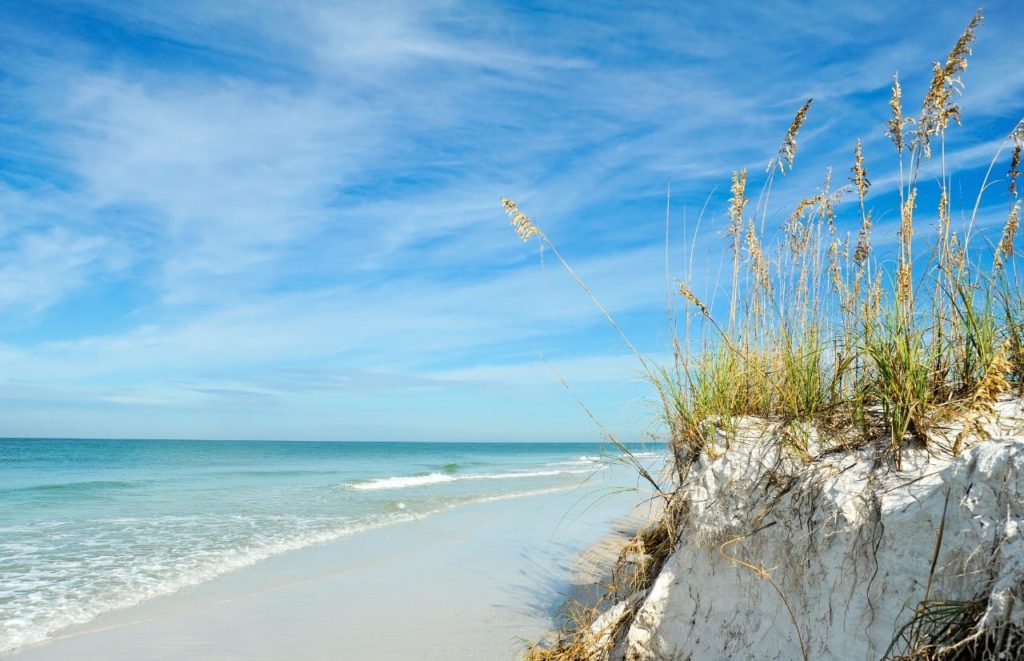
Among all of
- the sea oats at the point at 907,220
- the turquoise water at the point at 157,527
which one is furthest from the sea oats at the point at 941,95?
the turquoise water at the point at 157,527

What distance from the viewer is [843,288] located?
13.8 ft

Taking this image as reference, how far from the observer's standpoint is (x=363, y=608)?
6.45 meters

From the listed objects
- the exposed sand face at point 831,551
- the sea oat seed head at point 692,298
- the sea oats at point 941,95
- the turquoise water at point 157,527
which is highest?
the sea oats at point 941,95

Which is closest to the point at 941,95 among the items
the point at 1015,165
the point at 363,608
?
the point at 1015,165

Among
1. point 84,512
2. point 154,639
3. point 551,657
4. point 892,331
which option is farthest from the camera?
point 84,512

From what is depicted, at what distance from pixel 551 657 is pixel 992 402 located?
2.78 metres

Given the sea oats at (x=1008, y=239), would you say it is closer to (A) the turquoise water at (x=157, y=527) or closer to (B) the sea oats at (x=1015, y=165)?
(B) the sea oats at (x=1015, y=165)

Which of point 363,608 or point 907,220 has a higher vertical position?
point 907,220

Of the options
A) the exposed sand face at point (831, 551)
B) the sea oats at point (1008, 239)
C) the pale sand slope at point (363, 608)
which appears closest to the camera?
the exposed sand face at point (831, 551)

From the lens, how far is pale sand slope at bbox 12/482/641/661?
5.41 m

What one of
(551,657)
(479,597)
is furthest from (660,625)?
(479,597)

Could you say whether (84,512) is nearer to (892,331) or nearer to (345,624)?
(345,624)

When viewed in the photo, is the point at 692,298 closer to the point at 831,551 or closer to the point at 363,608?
the point at 831,551

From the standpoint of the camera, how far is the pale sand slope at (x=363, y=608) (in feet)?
17.7
